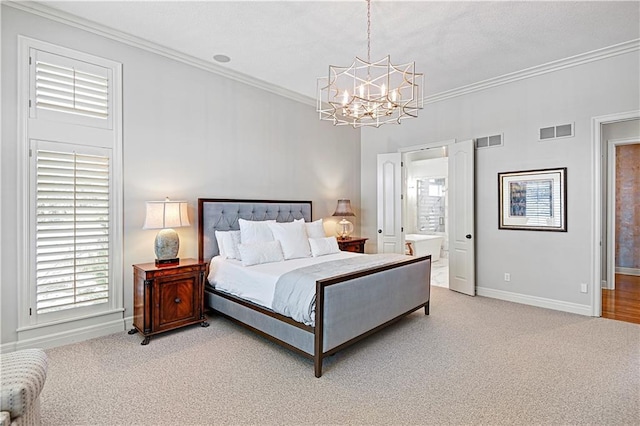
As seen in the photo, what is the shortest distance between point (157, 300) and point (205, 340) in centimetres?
61

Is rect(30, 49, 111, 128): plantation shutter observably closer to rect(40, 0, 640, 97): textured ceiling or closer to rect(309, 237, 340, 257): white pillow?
rect(40, 0, 640, 97): textured ceiling

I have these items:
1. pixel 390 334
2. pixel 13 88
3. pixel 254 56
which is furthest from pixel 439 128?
pixel 13 88

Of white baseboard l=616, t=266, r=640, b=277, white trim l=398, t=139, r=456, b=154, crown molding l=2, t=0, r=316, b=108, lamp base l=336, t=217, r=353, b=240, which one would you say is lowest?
white baseboard l=616, t=266, r=640, b=277

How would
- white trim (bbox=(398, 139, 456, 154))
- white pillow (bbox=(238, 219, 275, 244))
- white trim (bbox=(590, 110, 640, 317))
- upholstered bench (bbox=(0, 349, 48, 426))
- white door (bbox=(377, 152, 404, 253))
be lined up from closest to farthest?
upholstered bench (bbox=(0, 349, 48, 426)) < white trim (bbox=(590, 110, 640, 317)) < white pillow (bbox=(238, 219, 275, 244)) < white trim (bbox=(398, 139, 456, 154)) < white door (bbox=(377, 152, 404, 253))

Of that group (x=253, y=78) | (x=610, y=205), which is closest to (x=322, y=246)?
(x=253, y=78)

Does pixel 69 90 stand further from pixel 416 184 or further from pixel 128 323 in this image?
pixel 416 184

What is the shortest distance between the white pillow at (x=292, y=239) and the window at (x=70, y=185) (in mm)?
1733

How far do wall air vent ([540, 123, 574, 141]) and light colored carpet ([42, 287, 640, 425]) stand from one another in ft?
7.49

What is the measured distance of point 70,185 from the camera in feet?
10.3

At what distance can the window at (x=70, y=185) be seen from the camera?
2.96 metres

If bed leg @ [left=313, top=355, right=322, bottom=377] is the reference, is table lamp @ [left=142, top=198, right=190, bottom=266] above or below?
above

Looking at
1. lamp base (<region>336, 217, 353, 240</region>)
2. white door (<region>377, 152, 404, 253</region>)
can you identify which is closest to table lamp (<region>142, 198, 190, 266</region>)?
lamp base (<region>336, 217, 353, 240</region>)

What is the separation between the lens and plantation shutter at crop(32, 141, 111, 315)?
9.85ft

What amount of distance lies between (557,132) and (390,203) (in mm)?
2573
